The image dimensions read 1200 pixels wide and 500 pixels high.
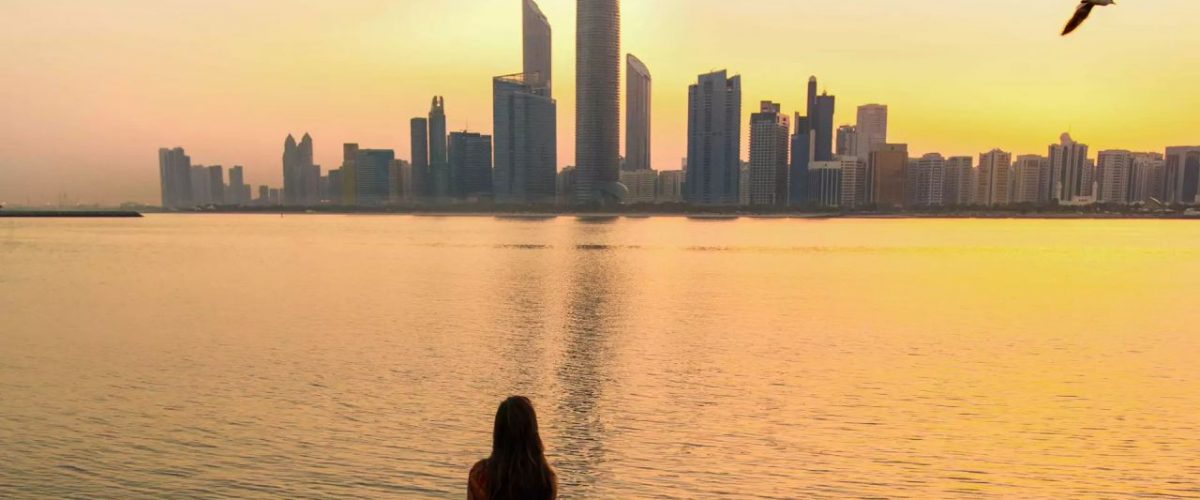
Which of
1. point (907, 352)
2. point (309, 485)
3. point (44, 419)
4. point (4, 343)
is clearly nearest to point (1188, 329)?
point (907, 352)

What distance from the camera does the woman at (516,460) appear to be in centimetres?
601

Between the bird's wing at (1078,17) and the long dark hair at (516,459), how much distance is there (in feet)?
26.4

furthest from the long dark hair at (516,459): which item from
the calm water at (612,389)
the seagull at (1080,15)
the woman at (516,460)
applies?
the calm water at (612,389)

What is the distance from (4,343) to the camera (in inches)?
1375

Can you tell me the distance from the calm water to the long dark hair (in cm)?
1104

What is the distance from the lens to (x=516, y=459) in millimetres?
6078

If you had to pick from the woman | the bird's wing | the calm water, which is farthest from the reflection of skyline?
the bird's wing

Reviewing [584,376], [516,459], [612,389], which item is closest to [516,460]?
[516,459]

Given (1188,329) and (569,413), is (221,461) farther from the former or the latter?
(1188,329)

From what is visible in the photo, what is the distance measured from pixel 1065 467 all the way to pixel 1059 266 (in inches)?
3090

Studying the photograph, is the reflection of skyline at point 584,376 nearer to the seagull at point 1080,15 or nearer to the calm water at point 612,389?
the calm water at point 612,389

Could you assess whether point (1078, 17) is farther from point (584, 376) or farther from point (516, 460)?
point (584, 376)

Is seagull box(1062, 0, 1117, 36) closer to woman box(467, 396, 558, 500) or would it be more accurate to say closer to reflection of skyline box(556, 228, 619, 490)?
woman box(467, 396, 558, 500)

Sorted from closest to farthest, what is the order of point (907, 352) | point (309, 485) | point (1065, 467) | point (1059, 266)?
point (309, 485), point (1065, 467), point (907, 352), point (1059, 266)
